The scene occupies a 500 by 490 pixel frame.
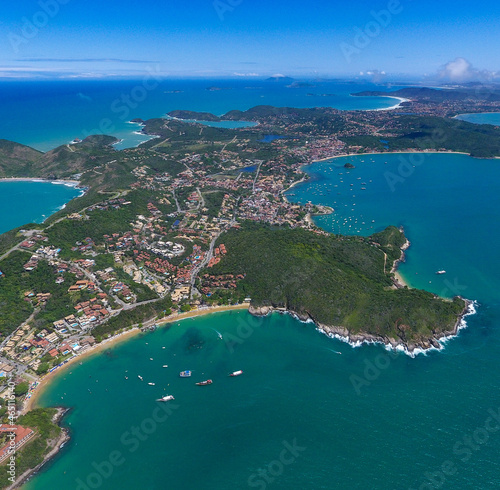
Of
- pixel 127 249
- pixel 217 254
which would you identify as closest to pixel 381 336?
pixel 217 254

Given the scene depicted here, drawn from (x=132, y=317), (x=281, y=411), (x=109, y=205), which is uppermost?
(x=109, y=205)

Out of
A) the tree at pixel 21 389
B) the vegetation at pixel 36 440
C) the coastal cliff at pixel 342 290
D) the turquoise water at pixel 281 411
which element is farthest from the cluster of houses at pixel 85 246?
the vegetation at pixel 36 440

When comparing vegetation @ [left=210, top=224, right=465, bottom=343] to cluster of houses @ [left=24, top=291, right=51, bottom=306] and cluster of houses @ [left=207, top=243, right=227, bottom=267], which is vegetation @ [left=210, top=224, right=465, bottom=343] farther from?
cluster of houses @ [left=24, top=291, right=51, bottom=306]

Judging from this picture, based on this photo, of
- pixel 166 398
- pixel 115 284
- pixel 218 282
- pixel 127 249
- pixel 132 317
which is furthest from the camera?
pixel 127 249

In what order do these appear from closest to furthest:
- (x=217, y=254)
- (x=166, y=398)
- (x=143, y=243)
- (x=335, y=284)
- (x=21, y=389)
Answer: (x=166, y=398) < (x=21, y=389) < (x=335, y=284) < (x=217, y=254) < (x=143, y=243)

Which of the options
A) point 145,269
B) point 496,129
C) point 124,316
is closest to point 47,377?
point 124,316

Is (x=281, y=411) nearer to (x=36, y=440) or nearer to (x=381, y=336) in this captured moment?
(x=381, y=336)
